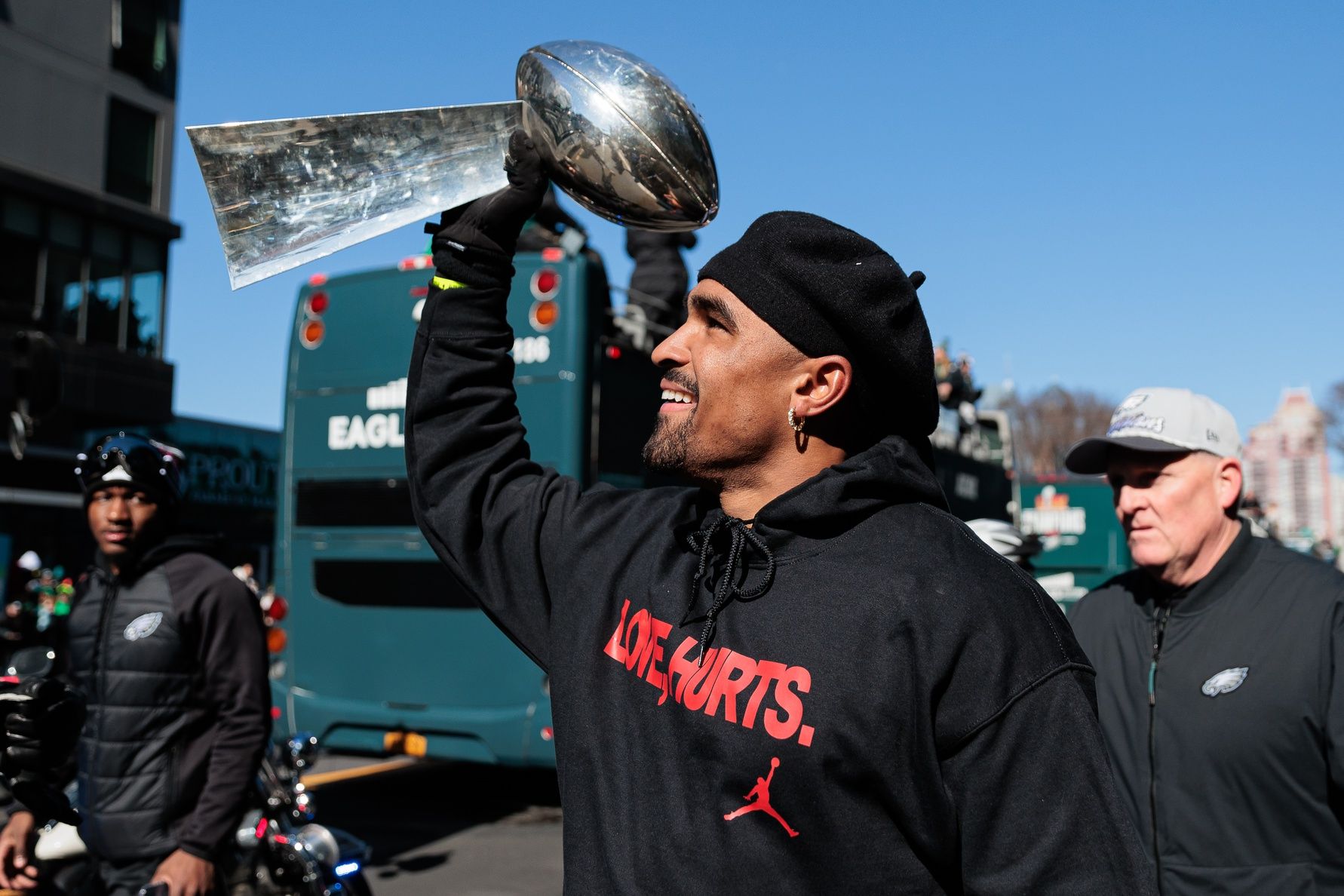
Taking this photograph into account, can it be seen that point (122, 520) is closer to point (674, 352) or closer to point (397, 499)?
point (674, 352)

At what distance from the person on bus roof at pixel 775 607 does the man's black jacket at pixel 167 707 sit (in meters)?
1.65

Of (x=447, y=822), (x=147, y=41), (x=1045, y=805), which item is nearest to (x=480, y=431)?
(x=1045, y=805)

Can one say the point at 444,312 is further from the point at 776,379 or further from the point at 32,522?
the point at 32,522

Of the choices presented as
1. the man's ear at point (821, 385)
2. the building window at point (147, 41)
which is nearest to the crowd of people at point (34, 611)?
the man's ear at point (821, 385)

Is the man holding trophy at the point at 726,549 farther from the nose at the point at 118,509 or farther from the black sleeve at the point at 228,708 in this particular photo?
the nose at the point at 118,509

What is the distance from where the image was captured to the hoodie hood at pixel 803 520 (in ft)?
5.99

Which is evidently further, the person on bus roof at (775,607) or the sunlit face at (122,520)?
the sunlit face at (122,520)

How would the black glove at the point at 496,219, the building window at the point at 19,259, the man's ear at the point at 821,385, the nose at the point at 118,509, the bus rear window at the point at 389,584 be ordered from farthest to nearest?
the building window at the point at 19,259 < the bus rear window at the point at 389,584 < the nose at the point at 118,509 < the black glove at the point at 496,219 < the man's ear at the point at 821,385

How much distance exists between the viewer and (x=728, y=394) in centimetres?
199

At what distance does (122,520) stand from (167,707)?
616mm

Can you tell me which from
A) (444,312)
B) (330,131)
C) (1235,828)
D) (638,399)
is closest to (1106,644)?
(1235,828)

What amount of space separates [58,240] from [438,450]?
26938mm

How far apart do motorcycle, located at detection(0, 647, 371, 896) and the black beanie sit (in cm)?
271

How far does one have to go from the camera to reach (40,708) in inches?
107
